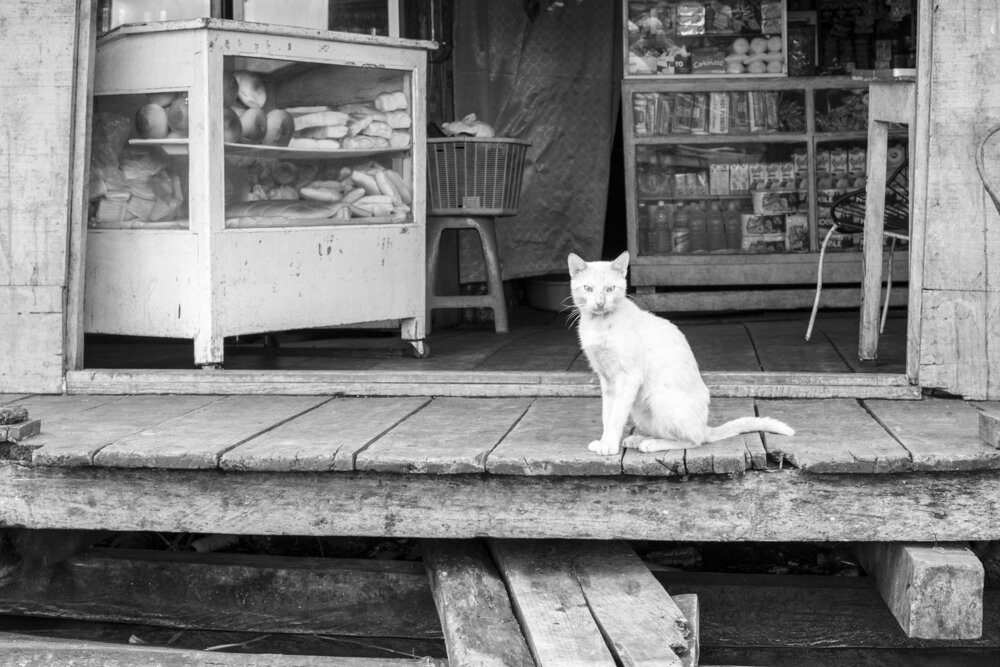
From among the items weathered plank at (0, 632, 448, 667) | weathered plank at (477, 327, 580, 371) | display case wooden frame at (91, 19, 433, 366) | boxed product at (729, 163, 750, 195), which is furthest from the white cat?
boxed product at (729, 163, 750, 195)

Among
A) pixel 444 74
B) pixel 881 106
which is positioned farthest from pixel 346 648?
pixel 444 74

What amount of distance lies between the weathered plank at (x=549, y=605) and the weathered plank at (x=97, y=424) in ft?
3.99

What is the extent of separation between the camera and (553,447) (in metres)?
3.39

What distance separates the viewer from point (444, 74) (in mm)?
7051

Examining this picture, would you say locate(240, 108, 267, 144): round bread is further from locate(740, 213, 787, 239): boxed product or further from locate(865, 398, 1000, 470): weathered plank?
locate(740, 213, 787, 239): boxed product

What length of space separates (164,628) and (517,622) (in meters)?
1.47

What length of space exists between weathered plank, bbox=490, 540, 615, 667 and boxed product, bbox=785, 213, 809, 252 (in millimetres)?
4238

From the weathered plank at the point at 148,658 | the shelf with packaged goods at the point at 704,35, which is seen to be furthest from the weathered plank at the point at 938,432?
the shelf with packaged goods at the point at 704,35

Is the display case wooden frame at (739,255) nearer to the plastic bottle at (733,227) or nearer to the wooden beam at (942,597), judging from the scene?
the plastic bottle at (733,227)

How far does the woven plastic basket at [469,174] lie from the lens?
243 inches

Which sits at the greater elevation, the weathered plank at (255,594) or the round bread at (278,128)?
the round bread at (278,128)

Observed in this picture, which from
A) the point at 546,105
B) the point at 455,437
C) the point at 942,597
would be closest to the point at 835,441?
the point at 942,597

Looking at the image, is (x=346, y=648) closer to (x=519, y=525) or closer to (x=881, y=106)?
(x=519, y=525)

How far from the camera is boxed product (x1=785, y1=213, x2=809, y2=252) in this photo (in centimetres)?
732
